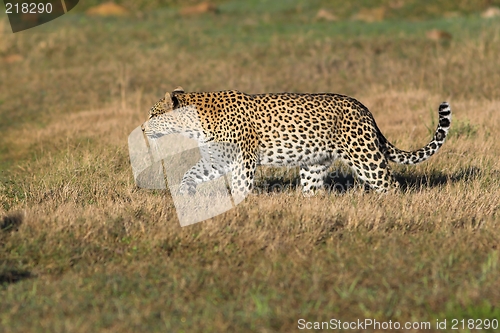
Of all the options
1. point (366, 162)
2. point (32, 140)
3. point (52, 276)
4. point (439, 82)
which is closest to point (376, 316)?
point (52, 276)

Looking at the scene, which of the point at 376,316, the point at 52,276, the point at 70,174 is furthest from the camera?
the point at 70,174

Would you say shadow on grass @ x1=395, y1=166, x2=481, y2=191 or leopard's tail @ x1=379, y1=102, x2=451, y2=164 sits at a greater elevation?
leopard's tail @ x1=379, y1=102, x2=451, y2=164

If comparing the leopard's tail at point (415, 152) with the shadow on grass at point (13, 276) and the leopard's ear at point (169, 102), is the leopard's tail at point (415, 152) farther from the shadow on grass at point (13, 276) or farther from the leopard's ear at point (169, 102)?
the shadow on grass at point (13, 276)

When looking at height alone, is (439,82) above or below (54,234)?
below

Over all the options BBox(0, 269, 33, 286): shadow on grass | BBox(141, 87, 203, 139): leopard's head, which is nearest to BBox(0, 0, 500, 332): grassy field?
BBox(0, 269, 33, 286): shadow on grass

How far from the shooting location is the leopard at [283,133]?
8734mm

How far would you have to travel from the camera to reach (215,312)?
5598 mm

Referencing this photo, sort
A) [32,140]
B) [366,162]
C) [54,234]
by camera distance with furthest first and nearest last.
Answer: [32,140], [366,162], [54,234]

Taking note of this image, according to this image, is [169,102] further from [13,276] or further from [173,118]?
[13,276]

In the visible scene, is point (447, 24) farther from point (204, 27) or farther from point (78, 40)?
point (78, 40)

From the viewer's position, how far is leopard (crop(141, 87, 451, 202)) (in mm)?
8734

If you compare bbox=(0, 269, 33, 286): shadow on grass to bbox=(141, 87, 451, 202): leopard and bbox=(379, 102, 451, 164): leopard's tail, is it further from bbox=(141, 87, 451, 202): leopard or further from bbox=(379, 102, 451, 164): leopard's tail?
bbox=(379, 102, 451, 164): leopard's tail

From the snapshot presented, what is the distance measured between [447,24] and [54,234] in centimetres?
1955

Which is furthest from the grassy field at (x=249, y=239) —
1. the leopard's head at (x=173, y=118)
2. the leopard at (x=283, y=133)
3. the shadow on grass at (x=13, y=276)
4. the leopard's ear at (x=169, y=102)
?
the leopard's ear at (x=169, y=102)
